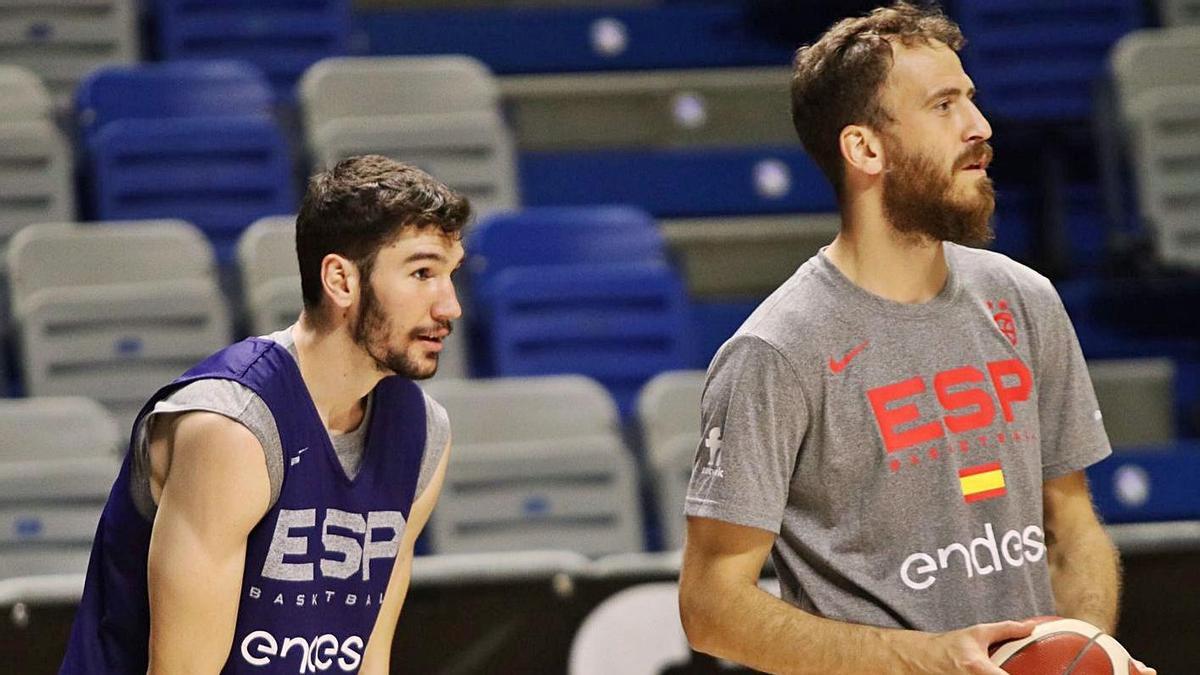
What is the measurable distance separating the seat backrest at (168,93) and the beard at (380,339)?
3.61 m

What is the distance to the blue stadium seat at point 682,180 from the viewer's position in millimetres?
6594

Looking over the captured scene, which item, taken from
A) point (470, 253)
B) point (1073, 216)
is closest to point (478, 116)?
point (470, 253)

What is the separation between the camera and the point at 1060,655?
88.7 inches

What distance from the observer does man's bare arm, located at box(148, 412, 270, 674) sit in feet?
8.05

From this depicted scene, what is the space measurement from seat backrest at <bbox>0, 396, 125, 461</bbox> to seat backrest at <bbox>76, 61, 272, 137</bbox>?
164 centimetres

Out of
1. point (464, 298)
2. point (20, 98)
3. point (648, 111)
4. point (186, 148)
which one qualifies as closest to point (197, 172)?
point (186, 148)

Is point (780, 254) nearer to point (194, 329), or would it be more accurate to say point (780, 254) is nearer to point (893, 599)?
point (194, 329)

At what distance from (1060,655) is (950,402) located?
1.23 ft

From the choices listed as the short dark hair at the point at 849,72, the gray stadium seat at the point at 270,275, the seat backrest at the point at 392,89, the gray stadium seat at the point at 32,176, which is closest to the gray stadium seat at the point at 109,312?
the gray stadium seat at the point at 270,275

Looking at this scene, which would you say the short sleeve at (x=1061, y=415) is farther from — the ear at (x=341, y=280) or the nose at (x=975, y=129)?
the ear at (x=341, y=280)

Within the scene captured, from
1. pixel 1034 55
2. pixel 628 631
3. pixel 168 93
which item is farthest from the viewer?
pixel 1034 55

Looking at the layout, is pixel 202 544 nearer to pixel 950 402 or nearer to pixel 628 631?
pixel 950 402

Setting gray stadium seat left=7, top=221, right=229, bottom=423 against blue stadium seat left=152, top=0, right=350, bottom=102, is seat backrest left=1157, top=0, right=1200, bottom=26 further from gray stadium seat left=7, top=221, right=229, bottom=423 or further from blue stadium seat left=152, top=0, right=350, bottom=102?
gray stadium seat left=7, top=221, right=229, bottom=423

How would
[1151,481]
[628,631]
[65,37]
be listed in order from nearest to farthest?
1. [628,631]
2. [1151,481]
3. [65,37]
